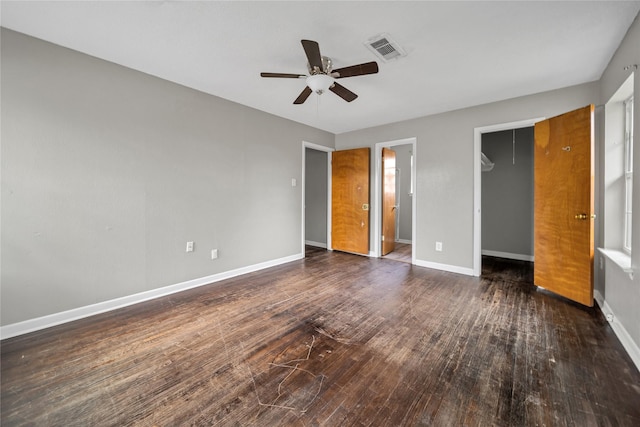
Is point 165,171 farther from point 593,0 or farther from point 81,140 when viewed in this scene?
point 593,0

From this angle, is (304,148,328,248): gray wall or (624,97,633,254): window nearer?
(624,97,633,254): window

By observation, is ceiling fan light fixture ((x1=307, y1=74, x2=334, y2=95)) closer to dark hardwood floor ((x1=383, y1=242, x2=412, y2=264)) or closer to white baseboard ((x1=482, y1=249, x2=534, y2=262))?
dark hardwood floor ((x1=383, y1=242, x2=412, y2=264))

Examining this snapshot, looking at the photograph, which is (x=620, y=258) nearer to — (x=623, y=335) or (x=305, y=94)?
(x=623, y=335)

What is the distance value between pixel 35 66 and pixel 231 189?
210 cm

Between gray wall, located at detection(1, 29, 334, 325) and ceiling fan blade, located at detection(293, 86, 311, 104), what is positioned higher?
ceiling fan blade, located at detection(293, 86, 311, 104)

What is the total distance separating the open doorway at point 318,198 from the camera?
5566 millimetres

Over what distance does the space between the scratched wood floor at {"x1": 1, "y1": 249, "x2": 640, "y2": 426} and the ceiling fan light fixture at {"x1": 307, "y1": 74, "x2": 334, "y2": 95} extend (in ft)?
7.32

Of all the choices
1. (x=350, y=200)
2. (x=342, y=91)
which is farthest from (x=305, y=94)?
(x=350, y=200)

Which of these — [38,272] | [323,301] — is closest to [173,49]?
[38,272]

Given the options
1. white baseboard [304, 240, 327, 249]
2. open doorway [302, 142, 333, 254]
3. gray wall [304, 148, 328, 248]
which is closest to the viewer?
open doorway [302, 142, 333, 254]

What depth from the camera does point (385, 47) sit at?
2279mm

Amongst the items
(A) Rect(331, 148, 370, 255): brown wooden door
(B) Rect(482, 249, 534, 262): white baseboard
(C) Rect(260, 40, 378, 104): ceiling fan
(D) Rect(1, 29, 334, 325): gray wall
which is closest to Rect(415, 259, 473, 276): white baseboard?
(A) Rect(331, 148, 370, 255): brown wooden door


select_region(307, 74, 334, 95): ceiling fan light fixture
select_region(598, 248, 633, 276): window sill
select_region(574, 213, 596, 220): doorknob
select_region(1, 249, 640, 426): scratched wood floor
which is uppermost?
select_region(307, 74, 334, 95): ceiling fan light fixture

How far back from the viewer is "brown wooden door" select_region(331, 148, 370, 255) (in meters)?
4.93
